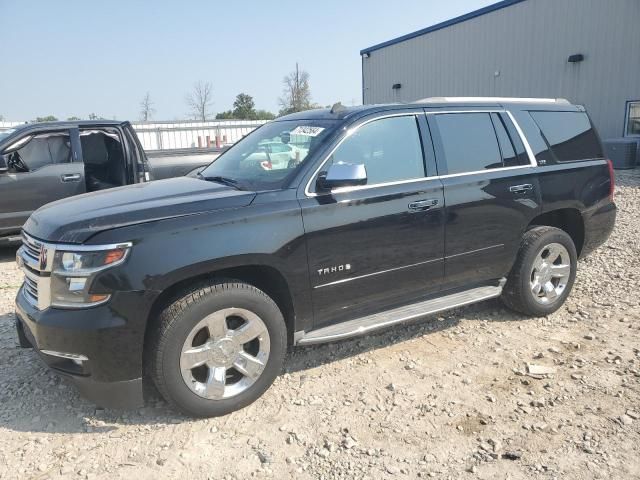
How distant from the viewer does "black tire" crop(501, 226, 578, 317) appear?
14.5 ft

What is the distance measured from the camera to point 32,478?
2678 mm

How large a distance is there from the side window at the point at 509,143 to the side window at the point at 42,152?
568 cm

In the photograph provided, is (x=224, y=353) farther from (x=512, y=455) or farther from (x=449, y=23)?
(x=449, y=23)

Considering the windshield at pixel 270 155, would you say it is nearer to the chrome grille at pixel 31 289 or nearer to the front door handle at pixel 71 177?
the chrome grille at pixel 31 289

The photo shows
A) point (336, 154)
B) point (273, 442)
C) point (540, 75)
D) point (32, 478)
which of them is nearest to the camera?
point (32, 478)

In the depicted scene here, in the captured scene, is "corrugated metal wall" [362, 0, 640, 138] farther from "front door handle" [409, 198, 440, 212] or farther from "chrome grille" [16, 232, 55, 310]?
"chrome grille" [16, 232, 55, 310]

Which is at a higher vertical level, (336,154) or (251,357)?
(336,154)

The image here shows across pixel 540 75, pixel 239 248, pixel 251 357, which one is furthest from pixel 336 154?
pixel 540 75

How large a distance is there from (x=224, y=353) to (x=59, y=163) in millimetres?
5225

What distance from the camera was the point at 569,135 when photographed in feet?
15.8

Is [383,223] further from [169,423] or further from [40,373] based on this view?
[40,373]

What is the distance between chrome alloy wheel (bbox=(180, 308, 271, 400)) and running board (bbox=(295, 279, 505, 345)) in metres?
0.33

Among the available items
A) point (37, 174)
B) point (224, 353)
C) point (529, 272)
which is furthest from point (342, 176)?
point (37, 174)

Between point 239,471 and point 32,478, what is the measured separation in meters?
1.06
